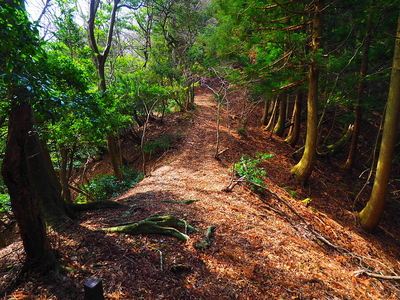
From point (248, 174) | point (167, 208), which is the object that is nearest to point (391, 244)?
point (248, 174)

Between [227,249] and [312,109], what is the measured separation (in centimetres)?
635

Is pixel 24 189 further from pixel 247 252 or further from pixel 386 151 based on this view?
pixel 386 151

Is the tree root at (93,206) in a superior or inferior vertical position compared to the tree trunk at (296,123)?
inferior

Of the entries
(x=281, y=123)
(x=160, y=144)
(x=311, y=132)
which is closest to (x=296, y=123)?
(x=281, y=123)

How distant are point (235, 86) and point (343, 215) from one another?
6.23 meters

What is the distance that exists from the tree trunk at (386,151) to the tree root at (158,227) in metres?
5.95

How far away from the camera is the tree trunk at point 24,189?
2.23 meters

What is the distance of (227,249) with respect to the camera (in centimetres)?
384

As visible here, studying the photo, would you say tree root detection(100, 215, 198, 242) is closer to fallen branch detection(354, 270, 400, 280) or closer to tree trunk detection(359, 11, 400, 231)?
fallen branch detection(354, 270, 400, 280)

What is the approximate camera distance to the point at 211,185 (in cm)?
710

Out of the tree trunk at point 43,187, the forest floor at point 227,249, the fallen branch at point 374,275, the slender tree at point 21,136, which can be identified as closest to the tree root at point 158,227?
the forest floor at point 227,249

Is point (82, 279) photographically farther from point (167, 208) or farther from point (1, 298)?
point (167, 208)

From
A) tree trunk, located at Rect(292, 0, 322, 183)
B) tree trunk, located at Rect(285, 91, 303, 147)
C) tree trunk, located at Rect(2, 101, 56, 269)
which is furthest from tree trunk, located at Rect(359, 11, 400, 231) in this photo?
tree trunk, located at Rect(2, 101, 56, 269)

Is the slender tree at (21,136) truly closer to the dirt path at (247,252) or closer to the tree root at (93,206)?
the dirt path at (247,252)
